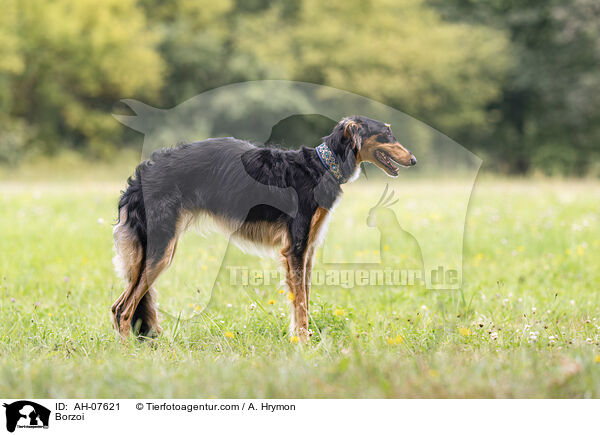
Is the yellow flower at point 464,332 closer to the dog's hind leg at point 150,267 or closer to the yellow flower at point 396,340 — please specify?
the yellow flower at point 396,340

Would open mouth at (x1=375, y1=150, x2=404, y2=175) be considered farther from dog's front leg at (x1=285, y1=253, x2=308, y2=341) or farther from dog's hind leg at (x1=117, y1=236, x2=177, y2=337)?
dog's hind leg at (x1=117, y1=236, x2=177, y2=337)

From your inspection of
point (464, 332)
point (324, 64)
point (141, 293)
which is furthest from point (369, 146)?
point (324, 64)

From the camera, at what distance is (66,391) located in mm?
2896

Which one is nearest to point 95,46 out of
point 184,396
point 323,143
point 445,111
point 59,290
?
point 445,111

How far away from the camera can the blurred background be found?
22109 millimetres

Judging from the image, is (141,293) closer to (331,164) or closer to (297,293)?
(297,293)

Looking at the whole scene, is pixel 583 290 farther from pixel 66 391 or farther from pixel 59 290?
pixel 59 290

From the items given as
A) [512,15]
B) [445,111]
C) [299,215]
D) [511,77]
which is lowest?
[299,215]

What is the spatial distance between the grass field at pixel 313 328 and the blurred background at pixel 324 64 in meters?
15.9

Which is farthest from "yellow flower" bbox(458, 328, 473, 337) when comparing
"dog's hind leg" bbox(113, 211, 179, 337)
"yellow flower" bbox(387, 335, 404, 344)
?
"dog's hind leg" bbox(113, 211, 179, 337)

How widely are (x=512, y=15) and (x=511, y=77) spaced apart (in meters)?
3.03

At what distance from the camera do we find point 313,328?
4043 millimetres

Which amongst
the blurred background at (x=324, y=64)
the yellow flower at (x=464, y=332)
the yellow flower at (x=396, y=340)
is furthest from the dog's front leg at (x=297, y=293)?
the blurred background at (x=324, y=64)

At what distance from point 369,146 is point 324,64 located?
832 inches
